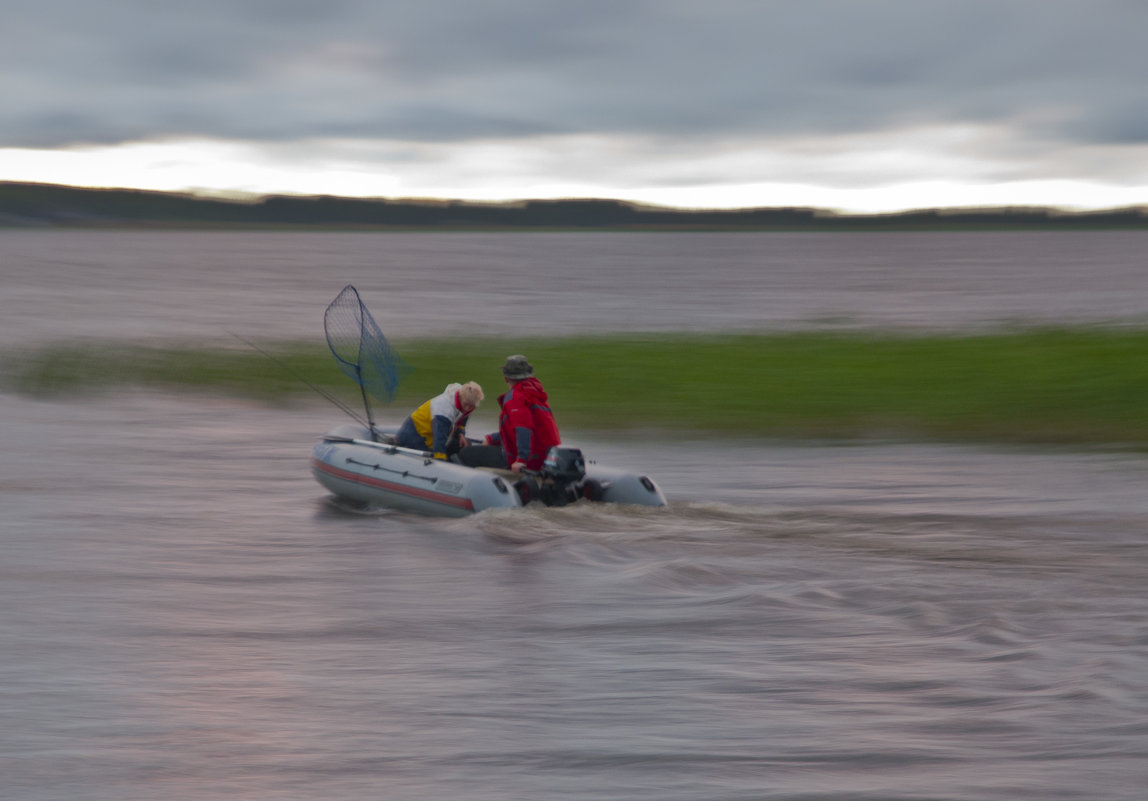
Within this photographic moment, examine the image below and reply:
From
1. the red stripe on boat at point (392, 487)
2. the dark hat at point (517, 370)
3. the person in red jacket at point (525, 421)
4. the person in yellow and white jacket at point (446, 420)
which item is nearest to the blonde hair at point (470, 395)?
the person in yellow and white jacket at point (446, 420)

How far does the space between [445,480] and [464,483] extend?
0.33 metres

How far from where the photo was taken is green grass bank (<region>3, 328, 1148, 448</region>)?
21.2 meters

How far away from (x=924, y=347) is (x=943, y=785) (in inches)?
917

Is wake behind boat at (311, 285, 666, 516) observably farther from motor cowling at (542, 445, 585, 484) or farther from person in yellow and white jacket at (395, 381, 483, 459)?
person in yellow and white jacket at (395, 381, 483, 459)

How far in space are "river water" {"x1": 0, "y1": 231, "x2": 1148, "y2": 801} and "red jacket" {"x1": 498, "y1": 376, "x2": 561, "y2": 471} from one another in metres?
0.70

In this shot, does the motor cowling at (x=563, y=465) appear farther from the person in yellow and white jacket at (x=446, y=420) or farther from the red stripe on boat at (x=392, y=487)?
the person in yellow and white jacket at (x=446, y=420)

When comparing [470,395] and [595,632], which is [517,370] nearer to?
[470,395]

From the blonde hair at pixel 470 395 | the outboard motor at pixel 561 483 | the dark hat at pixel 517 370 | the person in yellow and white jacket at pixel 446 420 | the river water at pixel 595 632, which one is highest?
the dark hat at pixel 517 370

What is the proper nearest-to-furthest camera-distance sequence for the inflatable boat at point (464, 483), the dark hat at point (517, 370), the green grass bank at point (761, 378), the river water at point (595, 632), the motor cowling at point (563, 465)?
the river water at point (595, 632) < the motor cowling at point (563, 465) < the inflatable boat at point (464, 483) < the dark hat at point (517, 370) < the green grass bank at point (761, 378)

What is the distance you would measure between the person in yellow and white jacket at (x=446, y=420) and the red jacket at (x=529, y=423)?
1.46 feet

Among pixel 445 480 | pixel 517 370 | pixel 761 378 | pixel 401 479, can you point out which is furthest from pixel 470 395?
pixel 761 378

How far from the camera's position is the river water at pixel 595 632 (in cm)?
726

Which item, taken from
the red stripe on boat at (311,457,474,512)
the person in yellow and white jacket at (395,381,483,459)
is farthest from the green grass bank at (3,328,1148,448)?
the red stripe on boat at (311,457,474,512)

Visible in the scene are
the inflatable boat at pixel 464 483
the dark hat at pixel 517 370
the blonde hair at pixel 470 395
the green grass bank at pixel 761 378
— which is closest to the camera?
the inflatable boat at pixel 464 483
